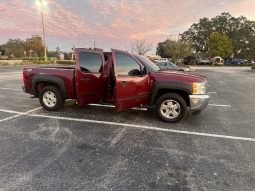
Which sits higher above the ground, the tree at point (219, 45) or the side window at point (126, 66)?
the tree at point (219, 45)

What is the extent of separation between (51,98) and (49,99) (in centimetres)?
8

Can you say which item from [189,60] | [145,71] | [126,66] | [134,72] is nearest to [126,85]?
[134,72]

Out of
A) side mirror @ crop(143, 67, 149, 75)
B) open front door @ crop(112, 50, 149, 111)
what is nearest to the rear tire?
open front door @ crop(112, 50, 149, 111)

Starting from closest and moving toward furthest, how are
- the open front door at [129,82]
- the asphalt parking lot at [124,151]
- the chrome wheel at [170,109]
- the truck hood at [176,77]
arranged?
1. the asphalt parking lot at [124,151]
2. the open front door at [129,82]
3. the truck hood at [176,77]
4. the chrome wheel at [170,109]

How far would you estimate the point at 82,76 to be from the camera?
6.63m

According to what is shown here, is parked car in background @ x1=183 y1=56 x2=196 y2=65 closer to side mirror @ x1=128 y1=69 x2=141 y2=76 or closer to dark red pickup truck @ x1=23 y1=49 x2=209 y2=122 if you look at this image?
dark red pickup truck @ x1=23 y1=49 x2=209 y2=122

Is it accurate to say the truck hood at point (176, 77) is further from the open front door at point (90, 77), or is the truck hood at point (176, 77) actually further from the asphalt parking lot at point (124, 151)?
the open front door at point (90, 77)

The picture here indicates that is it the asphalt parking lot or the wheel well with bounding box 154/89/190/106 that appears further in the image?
the wheel well with bounding box 154/89/190/106

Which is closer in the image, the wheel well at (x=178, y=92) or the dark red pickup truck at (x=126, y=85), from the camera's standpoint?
the dark red pickup truck at (x=126, y=85)

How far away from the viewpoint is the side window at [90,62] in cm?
678

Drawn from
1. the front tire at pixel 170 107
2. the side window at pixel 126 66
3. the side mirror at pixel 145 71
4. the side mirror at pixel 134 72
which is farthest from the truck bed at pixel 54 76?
the front tire at pixel 170 107

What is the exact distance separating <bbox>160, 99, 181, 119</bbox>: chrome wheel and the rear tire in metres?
3.08

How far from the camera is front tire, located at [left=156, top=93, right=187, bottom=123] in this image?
6.12 m

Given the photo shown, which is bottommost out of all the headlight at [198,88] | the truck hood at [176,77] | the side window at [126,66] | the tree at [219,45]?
the headlight at [198,88]
